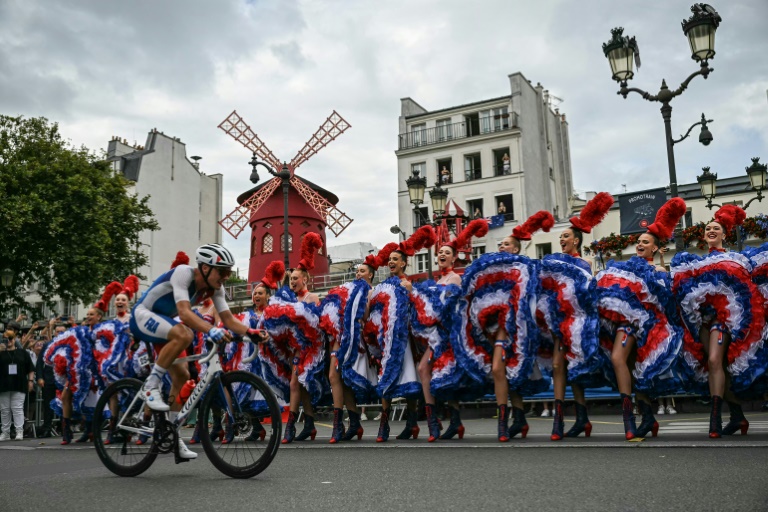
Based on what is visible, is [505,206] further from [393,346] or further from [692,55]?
[393,346]

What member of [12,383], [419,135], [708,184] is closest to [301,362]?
[12,383]

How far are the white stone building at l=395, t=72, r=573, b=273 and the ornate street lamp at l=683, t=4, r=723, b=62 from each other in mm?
32291

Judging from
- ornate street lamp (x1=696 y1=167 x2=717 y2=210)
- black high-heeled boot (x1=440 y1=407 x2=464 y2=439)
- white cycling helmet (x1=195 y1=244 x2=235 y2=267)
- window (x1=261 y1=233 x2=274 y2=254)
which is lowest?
black high-heeled boot (x1=440 y1=407 x2=464 y2=439)

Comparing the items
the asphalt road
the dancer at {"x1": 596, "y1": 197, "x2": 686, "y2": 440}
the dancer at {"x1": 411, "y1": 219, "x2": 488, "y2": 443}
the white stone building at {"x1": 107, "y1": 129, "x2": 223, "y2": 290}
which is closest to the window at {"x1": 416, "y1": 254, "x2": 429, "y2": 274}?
the white stone building at {"x1": 107, "y1": 129, "x2": 223, "y2": 290}

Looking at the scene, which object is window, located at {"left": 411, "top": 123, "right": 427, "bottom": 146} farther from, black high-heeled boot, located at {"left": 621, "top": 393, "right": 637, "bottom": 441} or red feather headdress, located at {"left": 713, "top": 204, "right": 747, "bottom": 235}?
black high-heeled boot, located at {"left": 621, "top": 393, "right": 637, "bottom": 441}

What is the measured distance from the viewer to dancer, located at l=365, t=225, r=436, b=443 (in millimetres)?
9234

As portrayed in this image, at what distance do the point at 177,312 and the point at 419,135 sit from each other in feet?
148

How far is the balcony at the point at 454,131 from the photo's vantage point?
158 feet

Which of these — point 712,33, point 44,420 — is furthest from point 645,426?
point 44,420

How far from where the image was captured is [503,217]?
4622cm

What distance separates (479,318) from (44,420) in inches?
442

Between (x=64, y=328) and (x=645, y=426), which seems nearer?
(x=645, y=426)

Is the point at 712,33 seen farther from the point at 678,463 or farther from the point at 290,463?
the point at 290,463

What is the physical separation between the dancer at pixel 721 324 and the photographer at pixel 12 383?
1236 cm
